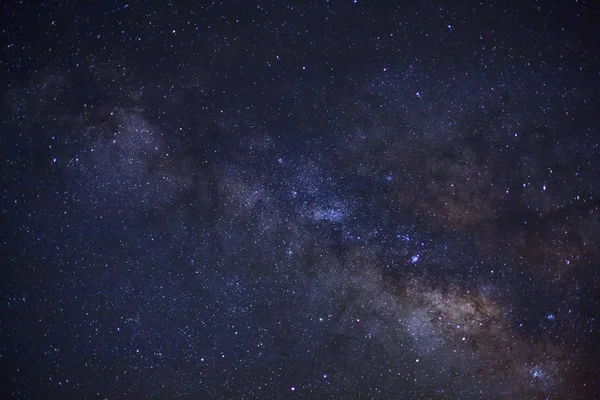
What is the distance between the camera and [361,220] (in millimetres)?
2857

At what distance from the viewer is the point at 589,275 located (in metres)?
3.10

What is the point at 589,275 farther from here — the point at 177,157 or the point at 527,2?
the point at 177,157

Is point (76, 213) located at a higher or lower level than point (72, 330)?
higher

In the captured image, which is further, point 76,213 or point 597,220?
point 597,220

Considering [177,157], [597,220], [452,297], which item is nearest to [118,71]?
[177,157]

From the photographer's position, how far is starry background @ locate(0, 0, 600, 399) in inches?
109

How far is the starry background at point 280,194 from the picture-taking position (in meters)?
2.78

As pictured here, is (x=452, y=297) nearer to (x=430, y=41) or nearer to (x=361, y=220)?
(x=361, y=220)

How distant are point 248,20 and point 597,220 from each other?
371 cm

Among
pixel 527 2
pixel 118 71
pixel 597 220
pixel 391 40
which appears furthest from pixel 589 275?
pixel 118 71

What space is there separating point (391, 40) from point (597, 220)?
259 cm

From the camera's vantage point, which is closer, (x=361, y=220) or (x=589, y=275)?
(x=361, y=220)

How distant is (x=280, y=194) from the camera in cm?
282

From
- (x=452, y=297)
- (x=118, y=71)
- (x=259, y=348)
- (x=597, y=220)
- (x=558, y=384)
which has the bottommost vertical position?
(x=558, y=384)
